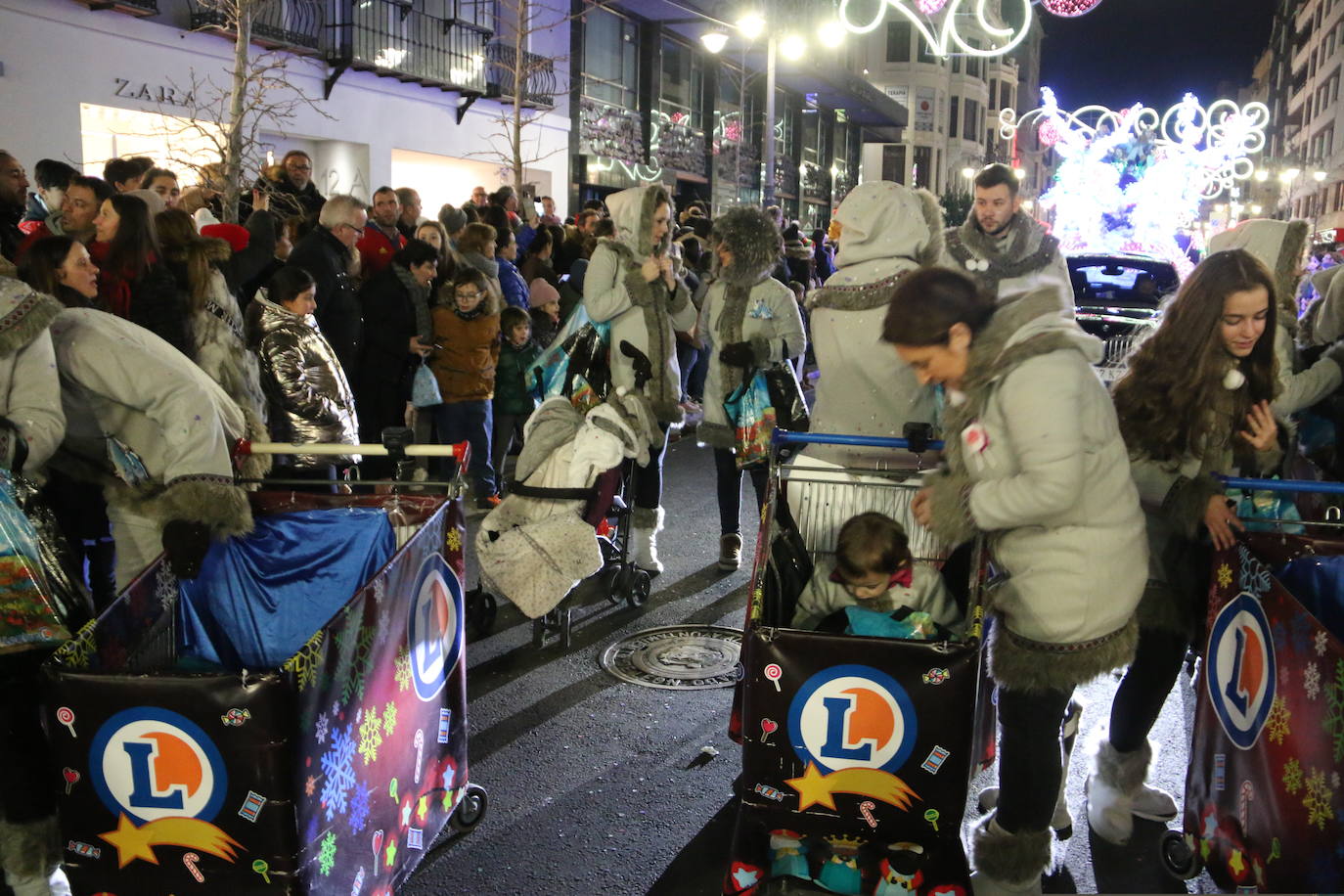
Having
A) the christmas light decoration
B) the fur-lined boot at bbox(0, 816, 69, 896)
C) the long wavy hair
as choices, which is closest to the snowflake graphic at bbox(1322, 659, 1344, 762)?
the long wavy hair

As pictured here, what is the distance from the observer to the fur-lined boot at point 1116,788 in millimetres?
3748

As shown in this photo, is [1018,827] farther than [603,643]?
No

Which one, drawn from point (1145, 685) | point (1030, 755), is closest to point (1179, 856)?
point (1145, 685)

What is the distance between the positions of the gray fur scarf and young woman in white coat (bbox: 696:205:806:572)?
0.99m

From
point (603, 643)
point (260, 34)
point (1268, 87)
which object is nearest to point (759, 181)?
point (260, 34)

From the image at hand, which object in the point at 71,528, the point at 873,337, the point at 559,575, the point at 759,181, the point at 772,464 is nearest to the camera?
the point at 772,464

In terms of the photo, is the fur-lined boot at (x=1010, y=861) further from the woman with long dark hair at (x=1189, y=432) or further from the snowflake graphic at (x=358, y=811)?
the snowflake graphic at (x=358, y=811)

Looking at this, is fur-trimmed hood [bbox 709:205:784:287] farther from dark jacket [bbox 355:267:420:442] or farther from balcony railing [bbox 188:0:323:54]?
balcony railing [bbox 188:0:323:54]

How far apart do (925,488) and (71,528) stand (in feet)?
11.1

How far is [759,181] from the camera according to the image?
3120 centimetres

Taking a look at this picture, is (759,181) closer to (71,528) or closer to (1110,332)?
(1110,332)

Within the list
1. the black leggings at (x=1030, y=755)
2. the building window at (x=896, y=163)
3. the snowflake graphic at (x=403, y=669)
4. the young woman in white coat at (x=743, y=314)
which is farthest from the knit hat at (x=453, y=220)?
the building window at (x=896, y=163)

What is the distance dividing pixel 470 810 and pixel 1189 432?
2773 millimetres

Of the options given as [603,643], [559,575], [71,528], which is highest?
[71,528]
